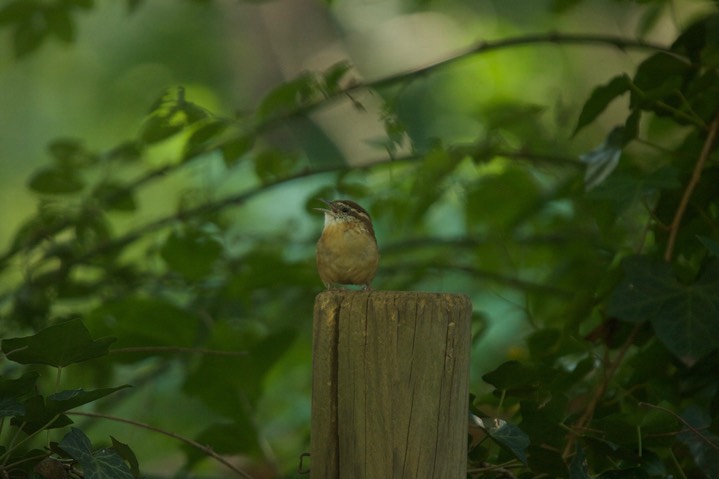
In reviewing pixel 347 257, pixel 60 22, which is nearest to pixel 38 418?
→ pixel 347 257

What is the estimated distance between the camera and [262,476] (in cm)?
530

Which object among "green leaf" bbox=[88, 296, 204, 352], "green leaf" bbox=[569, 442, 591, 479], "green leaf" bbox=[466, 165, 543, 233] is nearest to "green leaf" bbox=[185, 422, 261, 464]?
"green leaf" bbox=[88, 296, 204, 352]

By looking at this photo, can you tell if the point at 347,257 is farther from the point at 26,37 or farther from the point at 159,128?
the point at 26,37

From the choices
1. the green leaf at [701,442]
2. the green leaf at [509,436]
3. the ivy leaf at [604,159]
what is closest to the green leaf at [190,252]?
the ivy leaf at [604,159]

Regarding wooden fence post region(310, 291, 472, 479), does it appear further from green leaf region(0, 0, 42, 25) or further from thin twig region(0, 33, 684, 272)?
green leaf region(0, 0, 42, 25)

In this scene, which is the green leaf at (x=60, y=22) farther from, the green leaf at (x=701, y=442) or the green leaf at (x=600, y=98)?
the green leaf at (x=701, y=442)

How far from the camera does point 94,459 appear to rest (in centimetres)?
205

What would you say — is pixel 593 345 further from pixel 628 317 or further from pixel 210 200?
pixel 210 200

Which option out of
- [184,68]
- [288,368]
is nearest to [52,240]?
[288,368]

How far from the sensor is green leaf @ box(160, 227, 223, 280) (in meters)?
3.67

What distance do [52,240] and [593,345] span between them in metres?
2.19

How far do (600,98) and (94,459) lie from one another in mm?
1883

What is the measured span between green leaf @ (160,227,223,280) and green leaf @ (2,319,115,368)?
1522 mm

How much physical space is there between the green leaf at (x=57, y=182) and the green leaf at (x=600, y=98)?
2108 mm
